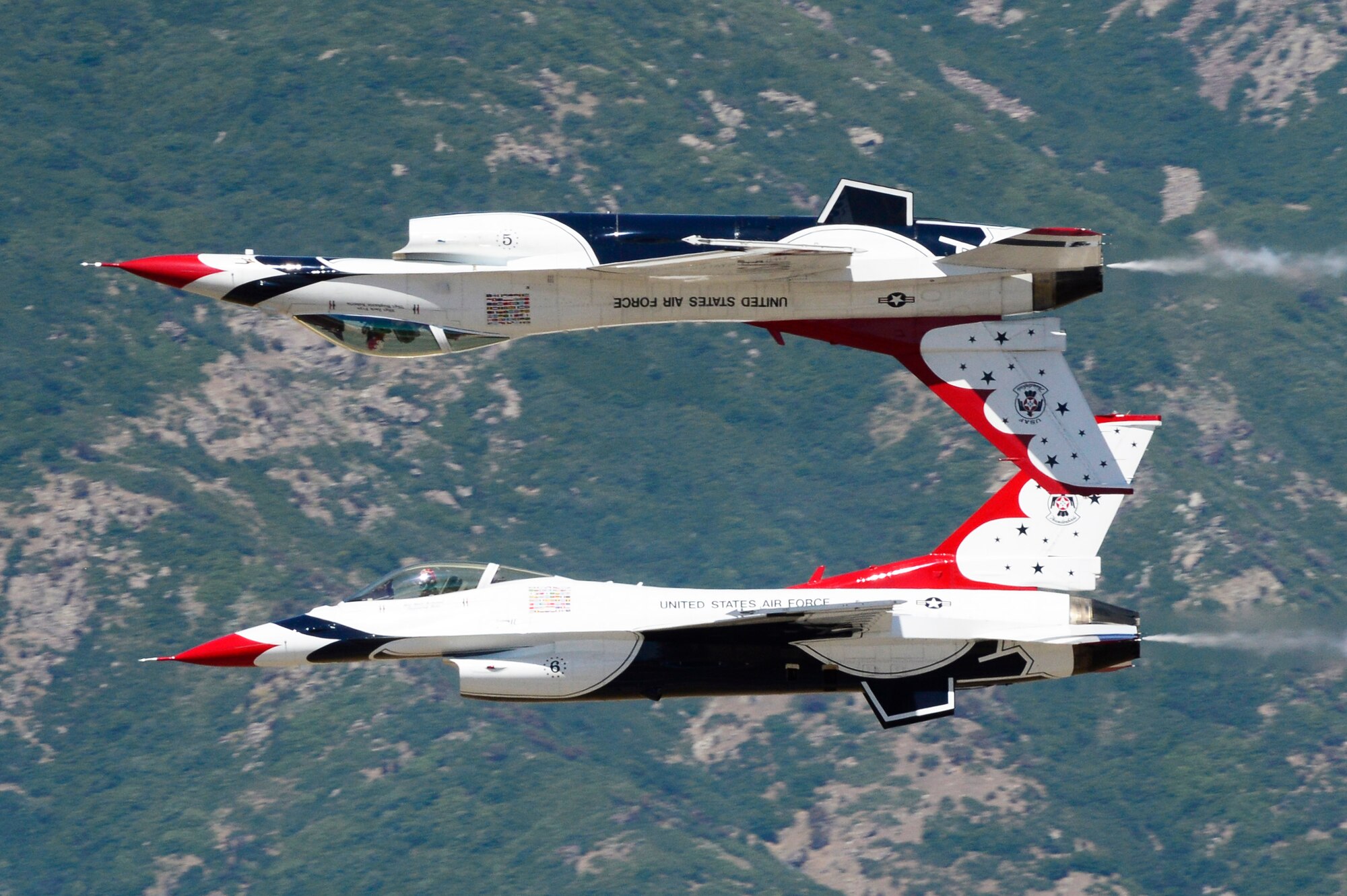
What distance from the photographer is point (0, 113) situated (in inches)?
5699

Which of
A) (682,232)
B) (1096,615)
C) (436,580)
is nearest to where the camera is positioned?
(682,232)

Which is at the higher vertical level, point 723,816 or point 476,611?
point 476,611

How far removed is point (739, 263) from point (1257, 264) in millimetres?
16349

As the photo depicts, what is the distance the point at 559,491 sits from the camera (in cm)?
12044

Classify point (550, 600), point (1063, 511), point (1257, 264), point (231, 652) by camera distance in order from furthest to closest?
point (1257, 264), point (1063, 511), point (231, 652), point (550, 600)

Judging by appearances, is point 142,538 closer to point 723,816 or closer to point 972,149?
point 723,816

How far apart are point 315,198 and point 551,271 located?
281 ft

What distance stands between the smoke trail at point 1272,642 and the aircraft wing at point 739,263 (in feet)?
43.2

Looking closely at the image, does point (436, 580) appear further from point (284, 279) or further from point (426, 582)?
point (284, 279)

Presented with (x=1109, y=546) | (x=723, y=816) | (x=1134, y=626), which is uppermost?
(x=1134, y=626)

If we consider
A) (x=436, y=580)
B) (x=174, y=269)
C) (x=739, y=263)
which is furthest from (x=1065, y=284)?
(x=174, y=269)

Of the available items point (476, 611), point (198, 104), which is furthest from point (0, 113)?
point (476, 611)

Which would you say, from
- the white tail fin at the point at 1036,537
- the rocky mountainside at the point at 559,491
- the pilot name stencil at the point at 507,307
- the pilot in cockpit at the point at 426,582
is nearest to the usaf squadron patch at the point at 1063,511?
the white tail fin at the point at 1036,537

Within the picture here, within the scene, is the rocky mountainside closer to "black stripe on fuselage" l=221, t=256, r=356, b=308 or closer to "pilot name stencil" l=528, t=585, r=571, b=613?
"pilot name stencil" l=528, t=585, r=571, b=613
